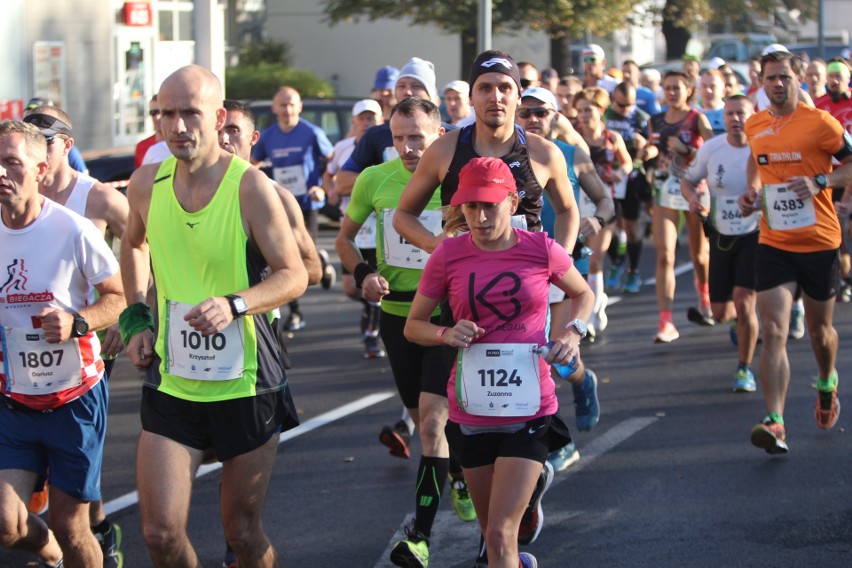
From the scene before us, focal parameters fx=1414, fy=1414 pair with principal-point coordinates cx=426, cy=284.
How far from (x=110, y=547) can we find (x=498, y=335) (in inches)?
77.0

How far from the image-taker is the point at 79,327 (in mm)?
5219

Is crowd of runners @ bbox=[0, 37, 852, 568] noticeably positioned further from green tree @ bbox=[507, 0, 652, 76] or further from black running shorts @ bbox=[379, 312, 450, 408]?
green tree @ bbox=[507, 0, 652, 76]

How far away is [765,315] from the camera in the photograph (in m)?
7.80

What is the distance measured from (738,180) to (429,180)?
13.8 ft

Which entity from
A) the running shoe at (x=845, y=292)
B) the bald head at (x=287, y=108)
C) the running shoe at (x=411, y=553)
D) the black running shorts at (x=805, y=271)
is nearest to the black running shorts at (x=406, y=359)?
the running shoe at (x=411, y=553)

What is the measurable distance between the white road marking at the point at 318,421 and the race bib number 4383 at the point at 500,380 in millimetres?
2566

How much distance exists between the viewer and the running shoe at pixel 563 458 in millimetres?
7430

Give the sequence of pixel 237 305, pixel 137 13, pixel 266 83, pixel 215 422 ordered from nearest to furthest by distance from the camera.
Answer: pixel 237 305
pixel 215 422
pixel 137 13
pixel 266 83

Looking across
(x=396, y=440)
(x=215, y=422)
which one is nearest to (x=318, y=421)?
(x=396, y=440)

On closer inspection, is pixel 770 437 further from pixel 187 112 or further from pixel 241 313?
pixel 187 112

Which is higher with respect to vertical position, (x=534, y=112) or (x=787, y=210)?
(x=534, y=112)

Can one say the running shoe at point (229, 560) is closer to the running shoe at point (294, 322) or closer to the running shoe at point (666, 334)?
the running shoe at point (666, 334)

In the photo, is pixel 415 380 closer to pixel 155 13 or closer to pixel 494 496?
pixel 494 496

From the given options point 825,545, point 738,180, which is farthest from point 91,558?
point 738,180
